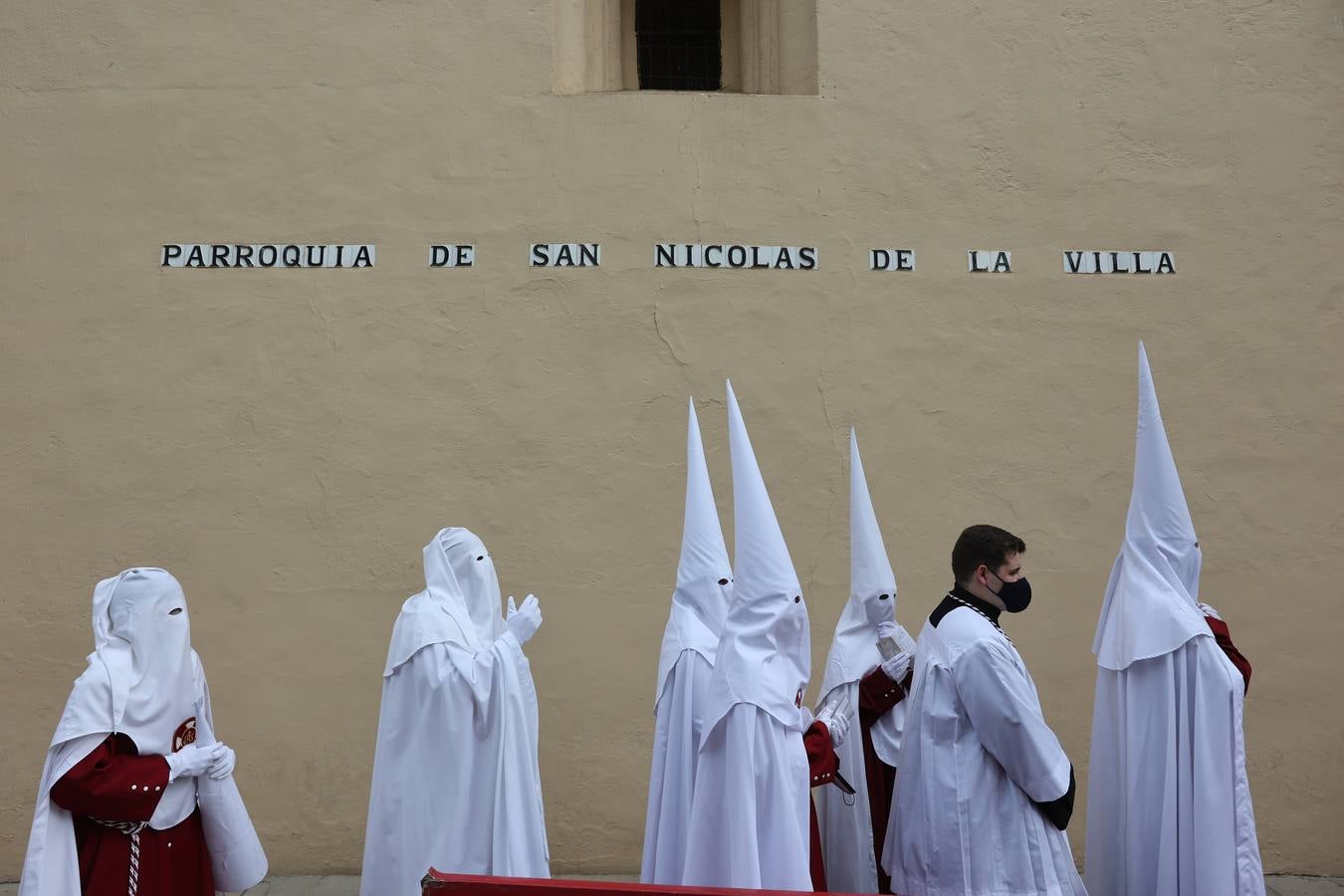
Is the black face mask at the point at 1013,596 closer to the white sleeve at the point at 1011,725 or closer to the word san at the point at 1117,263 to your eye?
the white sleeve at the point at 1011,725

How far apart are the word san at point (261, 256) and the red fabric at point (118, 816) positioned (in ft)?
11.6

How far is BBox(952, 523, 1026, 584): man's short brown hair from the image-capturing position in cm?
436

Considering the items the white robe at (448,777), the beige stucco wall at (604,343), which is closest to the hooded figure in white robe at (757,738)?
the white robe at (448,777)

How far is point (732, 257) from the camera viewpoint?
7.33m

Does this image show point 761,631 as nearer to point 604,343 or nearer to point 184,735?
point 184,735

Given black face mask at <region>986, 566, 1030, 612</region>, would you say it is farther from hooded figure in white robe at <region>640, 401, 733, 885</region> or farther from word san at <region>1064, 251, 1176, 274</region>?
word san at <region>1064, 251, 1176, 274</region>

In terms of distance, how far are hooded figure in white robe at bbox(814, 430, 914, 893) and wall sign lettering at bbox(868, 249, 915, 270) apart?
8.04ft

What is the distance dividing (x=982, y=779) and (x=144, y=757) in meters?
2.88

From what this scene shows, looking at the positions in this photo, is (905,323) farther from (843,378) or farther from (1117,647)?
(1117,647)

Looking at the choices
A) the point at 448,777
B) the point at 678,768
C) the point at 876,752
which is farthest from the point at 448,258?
the point at 876,752

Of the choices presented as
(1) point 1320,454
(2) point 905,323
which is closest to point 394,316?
(2) point 905,323

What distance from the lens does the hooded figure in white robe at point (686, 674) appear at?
4.86m

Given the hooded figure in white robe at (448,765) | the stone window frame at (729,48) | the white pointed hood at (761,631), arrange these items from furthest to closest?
1. the stone window frame at (729,48)
2. the hooded figure in white robe at (448,765)
3. the white pointed hood at (761,631)

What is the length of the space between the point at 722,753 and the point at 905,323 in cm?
373
